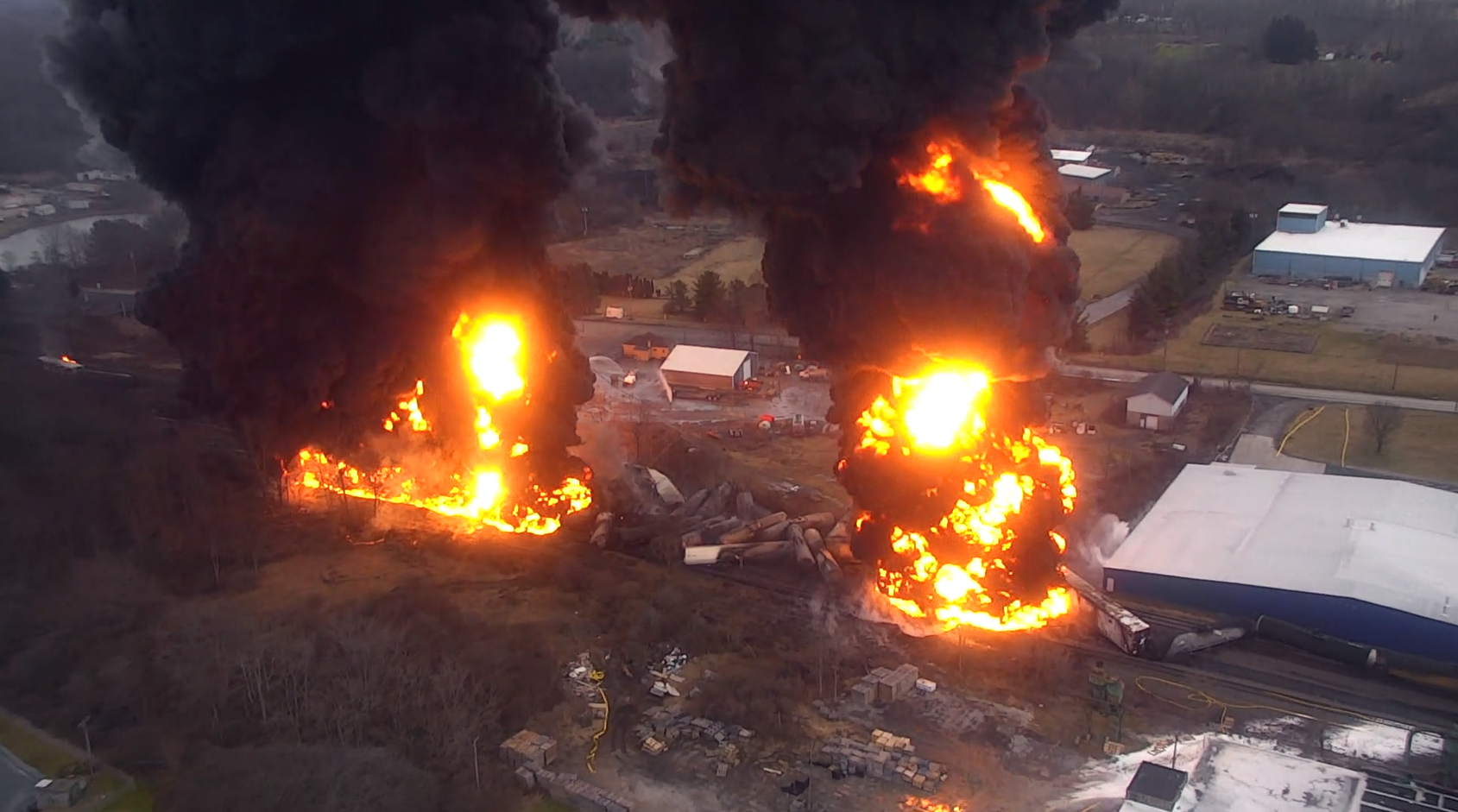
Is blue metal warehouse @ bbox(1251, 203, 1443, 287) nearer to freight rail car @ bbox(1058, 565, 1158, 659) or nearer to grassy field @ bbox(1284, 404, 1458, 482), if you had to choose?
grassy field @ bbox(1284, 404, 1458, 482)

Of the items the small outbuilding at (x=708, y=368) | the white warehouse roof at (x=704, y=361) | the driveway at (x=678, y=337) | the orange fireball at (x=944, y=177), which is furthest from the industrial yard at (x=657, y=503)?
the driveway at (x=678, y=337)

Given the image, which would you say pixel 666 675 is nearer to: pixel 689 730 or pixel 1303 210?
pixel 689 730

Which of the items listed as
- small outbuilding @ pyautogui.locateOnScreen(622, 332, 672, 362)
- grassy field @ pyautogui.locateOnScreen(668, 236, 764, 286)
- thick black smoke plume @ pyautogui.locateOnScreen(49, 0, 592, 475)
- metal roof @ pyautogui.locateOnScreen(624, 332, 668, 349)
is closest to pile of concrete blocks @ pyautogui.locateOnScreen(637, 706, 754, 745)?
thick black smoke plume @ pyautogui.locateOnScreen(49, 0, 592, 475)

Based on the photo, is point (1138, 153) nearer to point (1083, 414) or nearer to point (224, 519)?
point (1083, 414)

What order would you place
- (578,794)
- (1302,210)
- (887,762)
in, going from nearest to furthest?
(578,794), (887,762), (1302,210)

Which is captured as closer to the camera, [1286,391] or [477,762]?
[477,762]

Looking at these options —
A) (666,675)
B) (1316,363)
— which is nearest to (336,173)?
(666,675)
